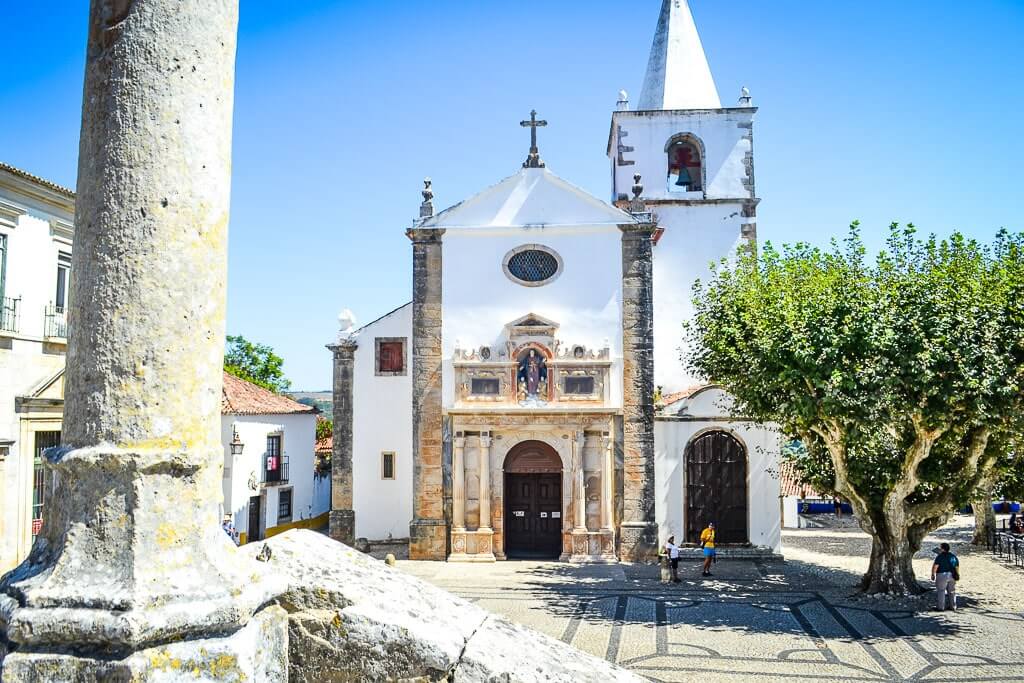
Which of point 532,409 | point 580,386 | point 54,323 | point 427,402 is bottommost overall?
point 532,409

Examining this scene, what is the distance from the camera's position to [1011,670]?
11.8 metres

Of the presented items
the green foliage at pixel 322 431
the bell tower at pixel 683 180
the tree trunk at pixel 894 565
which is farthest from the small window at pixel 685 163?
the green foliage at pixel 322 431

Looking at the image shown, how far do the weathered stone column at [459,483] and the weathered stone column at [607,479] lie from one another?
357 centimetres

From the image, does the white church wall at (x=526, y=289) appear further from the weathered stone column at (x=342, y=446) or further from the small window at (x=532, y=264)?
the weathered stone column at (x=342, y=446)

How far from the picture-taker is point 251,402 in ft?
90.2

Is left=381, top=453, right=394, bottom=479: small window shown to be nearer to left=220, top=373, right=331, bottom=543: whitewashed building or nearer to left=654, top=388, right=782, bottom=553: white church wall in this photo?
left=220, top=373, right=331, bottom=543: whitewashed building

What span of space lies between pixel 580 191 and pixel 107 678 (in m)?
20.9

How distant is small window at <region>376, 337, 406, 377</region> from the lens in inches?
942

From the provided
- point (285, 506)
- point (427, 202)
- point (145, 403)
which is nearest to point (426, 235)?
point (427, 202)

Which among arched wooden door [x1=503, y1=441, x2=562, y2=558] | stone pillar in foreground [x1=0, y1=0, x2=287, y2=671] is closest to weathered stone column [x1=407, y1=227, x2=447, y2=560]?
arched wooden door [x1=503, y1=441, x2=562, y2=558]

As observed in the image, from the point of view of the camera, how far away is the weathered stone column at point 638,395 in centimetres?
2167

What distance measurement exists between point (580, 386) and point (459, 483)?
402 centimetres

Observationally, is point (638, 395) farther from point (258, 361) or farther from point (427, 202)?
point (258, 361)

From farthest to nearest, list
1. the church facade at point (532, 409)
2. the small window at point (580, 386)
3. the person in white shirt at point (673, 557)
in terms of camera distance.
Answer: the small window at point (580, 386)
the church facade at point (532, 409)
the person in white shirt at point (673, 557)
